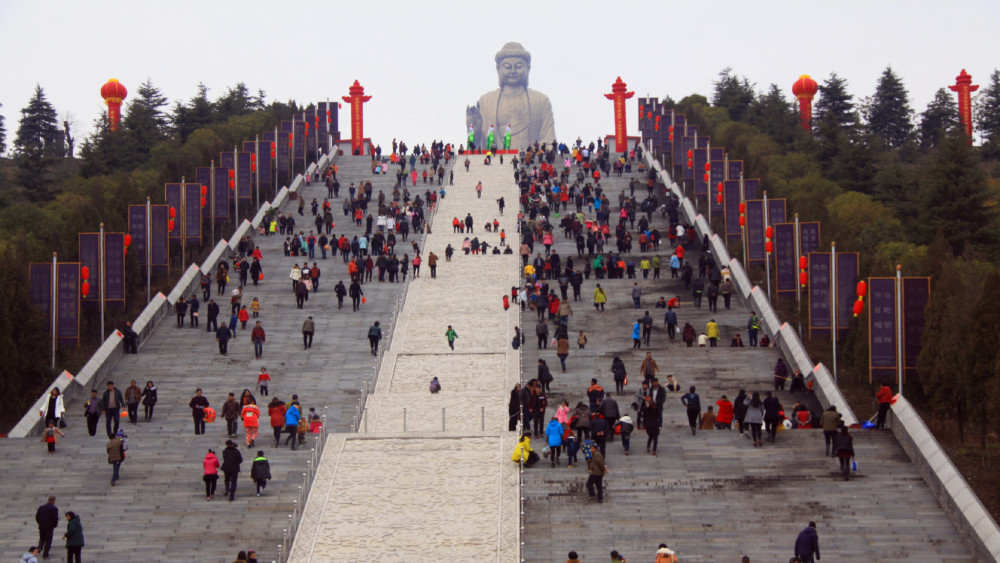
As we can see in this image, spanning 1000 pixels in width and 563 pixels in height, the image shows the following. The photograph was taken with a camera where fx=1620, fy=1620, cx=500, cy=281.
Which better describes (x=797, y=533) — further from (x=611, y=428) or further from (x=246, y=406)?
(x=246, y=406)

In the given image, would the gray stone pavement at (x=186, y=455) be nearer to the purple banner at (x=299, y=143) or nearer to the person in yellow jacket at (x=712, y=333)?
Result: the person in yellow jacket at (x=712, y=333)

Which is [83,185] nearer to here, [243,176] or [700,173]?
[243,176]

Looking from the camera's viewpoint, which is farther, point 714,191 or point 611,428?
point 714,191

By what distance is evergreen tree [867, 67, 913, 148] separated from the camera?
84.6 meters

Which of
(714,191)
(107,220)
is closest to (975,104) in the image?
(714,191)

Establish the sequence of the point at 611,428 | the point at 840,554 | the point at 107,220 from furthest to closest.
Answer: the point at 107,220 < the point at 611,428 < the point at 840,554

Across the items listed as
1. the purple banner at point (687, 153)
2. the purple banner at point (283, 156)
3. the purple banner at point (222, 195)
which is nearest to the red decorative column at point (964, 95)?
the purple banner at point (687, 153)

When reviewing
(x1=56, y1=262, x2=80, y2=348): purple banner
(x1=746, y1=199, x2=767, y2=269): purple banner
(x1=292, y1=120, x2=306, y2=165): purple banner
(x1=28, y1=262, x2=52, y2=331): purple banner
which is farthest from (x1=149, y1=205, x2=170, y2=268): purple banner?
(x1=292, y1=120, x2=306, y2=165): purple banner

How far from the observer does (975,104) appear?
86500mm

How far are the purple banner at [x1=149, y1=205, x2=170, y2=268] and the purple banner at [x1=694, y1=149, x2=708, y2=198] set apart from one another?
19.5m

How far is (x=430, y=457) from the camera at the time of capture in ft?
98.1

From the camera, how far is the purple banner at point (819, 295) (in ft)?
120

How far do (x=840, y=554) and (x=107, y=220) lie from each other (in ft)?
87.7

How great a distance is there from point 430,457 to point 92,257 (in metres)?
14.2
